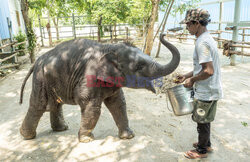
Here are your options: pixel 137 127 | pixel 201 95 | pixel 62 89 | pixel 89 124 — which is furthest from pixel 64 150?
pixel 201 95

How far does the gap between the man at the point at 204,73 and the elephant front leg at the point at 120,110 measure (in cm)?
109

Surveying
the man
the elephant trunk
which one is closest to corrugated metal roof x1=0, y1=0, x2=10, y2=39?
the elephant trunk

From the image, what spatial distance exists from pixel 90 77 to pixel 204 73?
156 cm

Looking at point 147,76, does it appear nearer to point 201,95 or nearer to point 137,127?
point 201,95

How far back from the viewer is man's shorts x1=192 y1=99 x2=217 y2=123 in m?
2.92

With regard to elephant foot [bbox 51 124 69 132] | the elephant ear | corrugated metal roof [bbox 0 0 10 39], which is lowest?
elephant foot [bbox 51 124 69 132]

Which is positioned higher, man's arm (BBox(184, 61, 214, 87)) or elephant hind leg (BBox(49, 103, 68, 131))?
man's arm (BBox(184, 61, 214, 87))

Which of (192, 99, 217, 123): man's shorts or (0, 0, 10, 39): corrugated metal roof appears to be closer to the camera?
(192, 99, 217, 123): man's shorts

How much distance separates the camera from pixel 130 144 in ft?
12.1

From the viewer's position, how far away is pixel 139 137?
392 cm

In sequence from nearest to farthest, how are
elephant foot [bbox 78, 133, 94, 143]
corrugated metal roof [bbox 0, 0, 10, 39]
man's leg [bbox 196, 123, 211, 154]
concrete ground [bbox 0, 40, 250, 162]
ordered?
man's leg [bbox 196, 123, 211, 154] < concrete ground [bbox 0, 40, 250, 162] < elephant foot [bbox 78, 133, 94, 143] < corrugated metal roof [bbox 0, 0, 10, 39]

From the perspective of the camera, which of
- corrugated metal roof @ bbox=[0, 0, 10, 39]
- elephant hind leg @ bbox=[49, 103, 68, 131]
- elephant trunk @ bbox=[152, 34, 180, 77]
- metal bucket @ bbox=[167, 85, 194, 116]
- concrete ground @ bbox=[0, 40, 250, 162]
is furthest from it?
corrugated metal roof @ bbox=[0, 0, 10, 39]

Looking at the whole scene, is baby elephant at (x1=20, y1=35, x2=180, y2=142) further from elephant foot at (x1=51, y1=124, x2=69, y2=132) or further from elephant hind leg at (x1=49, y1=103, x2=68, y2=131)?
elephant foot at (x1=51, y1=124, x2=69, y2=132)

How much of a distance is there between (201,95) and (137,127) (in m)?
1.76
